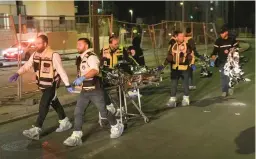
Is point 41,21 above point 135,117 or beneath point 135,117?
above

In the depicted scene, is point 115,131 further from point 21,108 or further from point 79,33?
point 79,33

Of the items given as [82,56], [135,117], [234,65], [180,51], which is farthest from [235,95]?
[82,56]

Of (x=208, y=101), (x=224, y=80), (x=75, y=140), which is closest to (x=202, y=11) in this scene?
(x=224, y=80)

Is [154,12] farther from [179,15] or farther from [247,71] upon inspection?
[247,71]

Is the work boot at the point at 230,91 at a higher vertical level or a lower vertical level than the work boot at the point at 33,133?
higher

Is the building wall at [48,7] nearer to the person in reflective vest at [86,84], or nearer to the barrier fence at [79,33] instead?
the barrier fence at [79,33]

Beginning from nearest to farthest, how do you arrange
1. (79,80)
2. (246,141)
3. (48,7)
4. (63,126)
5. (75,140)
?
(79,80), (75,140), (246,141), (63,126), (48,7)

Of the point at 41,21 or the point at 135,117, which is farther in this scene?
the point at 41,21

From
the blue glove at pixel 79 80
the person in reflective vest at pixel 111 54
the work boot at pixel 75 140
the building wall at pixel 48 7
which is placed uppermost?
the building wall at pixel 48 7

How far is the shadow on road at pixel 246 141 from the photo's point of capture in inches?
238

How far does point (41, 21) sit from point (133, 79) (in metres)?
14.7

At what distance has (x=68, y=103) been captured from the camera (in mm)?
10031

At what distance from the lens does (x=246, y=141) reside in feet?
21.4

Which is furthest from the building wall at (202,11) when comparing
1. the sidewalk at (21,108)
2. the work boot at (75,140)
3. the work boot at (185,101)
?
the work boot at (75,140)
